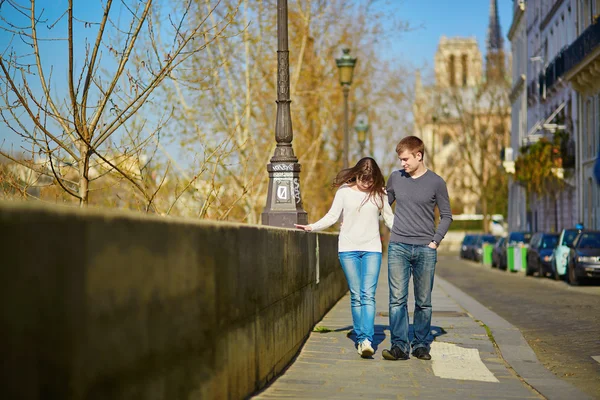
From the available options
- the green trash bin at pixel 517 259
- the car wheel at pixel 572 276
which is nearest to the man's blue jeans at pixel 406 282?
the car wheel at pixel 572 276

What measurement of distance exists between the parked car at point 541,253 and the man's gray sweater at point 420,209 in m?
24.0

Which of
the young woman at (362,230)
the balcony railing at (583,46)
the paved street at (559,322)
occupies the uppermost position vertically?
the balcony railing at (583,46)

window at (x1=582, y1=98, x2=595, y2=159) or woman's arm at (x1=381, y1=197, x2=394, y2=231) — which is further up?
window at (x1=582, y1=98, x2=595, y2=159)

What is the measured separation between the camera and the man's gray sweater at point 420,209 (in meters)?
8.81

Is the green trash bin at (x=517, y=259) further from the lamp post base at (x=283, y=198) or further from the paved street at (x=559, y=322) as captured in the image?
the lamp post base at (x=283, y=198)

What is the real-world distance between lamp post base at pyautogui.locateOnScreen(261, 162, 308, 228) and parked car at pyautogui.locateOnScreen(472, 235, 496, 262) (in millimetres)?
46468

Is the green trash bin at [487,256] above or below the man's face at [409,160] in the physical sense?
below

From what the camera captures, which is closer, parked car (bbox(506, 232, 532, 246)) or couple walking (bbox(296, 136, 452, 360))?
couple walking (bbox(296, 136, 452, 360))

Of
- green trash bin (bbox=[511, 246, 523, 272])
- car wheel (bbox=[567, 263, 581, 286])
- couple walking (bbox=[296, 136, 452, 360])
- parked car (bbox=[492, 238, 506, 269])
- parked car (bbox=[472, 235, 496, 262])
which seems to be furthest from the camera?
parked car (bbox=[472, 235, 496, 262])

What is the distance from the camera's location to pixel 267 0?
2469 cm

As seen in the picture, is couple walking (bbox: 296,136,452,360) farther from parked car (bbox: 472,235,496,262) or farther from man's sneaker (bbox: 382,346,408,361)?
parked car (bbox: 472,235,496,262)

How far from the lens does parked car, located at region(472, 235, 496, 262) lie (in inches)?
2364

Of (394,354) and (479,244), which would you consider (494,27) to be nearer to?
(479,244)

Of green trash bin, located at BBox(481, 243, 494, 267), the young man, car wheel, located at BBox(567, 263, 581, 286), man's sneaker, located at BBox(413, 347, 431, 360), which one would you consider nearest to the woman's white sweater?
the young man
